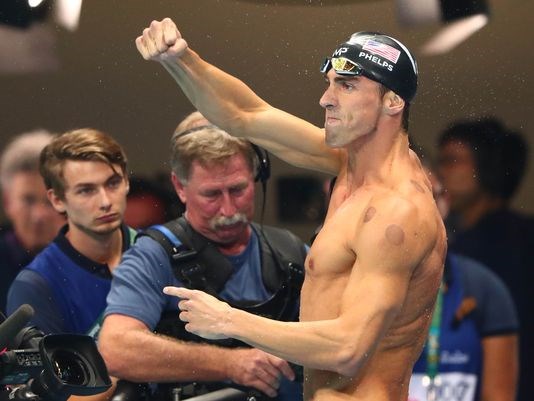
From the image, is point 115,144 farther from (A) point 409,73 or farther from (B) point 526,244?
(B) point 526,244

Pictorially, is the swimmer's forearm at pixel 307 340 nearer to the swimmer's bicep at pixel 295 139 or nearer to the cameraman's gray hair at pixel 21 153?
the swimmer's bicep at pixel 295 139

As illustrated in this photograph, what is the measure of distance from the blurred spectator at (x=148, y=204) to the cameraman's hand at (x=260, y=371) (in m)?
0.60

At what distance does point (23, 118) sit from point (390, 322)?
1.67 meters

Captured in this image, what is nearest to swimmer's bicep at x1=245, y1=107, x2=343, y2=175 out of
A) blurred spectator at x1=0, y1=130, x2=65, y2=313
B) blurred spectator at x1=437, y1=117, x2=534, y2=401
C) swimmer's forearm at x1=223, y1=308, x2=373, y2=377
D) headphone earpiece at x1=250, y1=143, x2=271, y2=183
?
headphone earpiece at x1=250, y1=143, x2=271, y2=183

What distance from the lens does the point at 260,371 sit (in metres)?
2.78

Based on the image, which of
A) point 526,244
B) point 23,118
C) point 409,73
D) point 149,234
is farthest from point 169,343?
point 526,244

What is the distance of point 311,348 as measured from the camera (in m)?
2.24

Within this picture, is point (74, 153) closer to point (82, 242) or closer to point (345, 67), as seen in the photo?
point (82, 242)

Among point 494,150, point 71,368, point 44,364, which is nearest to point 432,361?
point 494,150

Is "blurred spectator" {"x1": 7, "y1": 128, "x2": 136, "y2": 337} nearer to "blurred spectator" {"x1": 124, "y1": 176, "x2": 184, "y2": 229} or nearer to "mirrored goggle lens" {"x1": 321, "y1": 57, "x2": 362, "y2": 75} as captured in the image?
"blurred spectator" {"x1": 124, "y1": 176, "x2": 184, "y2": 229}

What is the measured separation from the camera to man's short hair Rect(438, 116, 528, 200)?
147 inches

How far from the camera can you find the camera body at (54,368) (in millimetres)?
2398

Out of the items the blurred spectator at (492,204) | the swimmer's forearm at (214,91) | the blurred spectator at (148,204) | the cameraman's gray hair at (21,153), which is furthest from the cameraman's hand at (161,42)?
the blurred spectator at (492,204)

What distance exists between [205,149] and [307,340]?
0.74 meters
